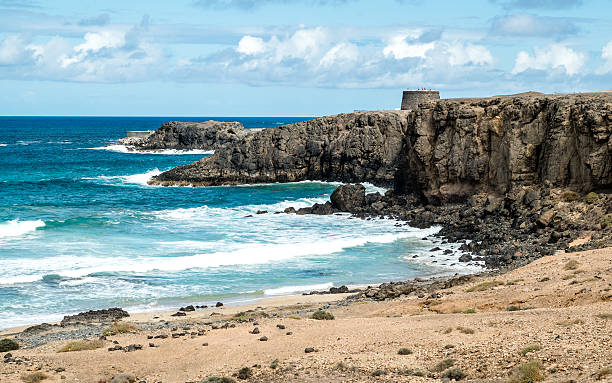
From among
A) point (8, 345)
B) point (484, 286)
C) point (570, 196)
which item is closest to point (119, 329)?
point (8, 345)

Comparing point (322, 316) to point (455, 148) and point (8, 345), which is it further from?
point (455, 148)

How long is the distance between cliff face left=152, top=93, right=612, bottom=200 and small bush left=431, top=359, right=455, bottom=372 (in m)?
25.5

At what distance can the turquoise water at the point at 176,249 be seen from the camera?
27969 millimetres

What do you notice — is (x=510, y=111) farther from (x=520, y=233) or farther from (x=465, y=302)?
(x=465, y=302)

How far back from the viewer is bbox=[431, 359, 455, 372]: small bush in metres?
13.9

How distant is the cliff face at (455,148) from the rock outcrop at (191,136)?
140ft

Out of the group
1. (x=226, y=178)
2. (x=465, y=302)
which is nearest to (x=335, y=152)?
(x=226, y=178)

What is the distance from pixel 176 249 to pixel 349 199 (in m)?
16.1

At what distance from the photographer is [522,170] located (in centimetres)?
4034

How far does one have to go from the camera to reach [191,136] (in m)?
116

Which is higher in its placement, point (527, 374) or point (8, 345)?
point (527, 374)

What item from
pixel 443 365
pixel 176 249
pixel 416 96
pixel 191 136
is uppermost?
pixel 416 96

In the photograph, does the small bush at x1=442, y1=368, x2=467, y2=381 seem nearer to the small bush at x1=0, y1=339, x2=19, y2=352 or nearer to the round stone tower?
the small bush at x1=0, y1=339, x2=19, y2=352

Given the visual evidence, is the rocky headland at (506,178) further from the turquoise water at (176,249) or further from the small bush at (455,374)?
the small bush at (455,374)
